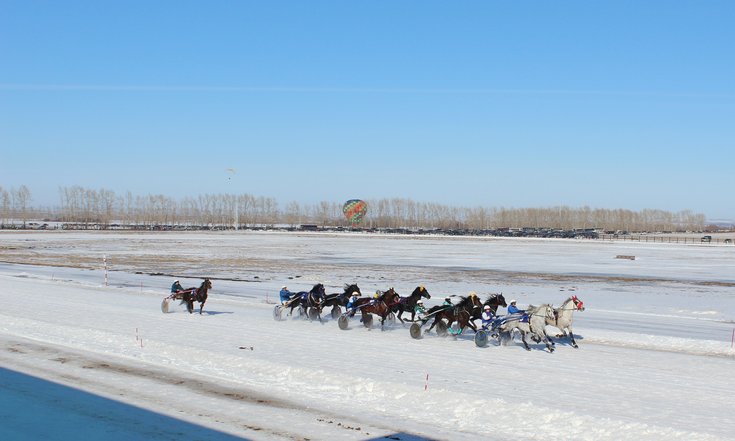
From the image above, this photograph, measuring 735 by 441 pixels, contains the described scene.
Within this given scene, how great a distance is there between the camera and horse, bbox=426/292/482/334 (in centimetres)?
1551

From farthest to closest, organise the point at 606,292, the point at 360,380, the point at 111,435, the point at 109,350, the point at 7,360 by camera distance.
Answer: the point at 606,292 < the point at 109,350 < the point at 7,360 < the point at 360,380 < the point at 111,435

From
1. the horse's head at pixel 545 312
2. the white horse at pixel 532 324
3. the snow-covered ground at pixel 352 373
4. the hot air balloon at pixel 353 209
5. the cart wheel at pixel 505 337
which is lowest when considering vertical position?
the snow-covered ground at pixel 352 373

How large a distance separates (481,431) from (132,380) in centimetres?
581

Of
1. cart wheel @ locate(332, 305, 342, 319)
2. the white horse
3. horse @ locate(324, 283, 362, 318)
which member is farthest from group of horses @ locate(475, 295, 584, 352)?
cart wheel @ locate(332, 305, 342, 319)

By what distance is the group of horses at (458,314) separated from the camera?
1477 cm

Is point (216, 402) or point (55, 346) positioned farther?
point (55, 346)

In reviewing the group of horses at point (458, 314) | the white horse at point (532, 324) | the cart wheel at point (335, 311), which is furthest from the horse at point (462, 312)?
the cart wheel at point (335, 311)

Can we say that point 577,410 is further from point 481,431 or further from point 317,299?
point 317,299

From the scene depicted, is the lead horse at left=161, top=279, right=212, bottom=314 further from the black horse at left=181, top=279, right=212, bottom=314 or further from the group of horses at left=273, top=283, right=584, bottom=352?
the group of horses at left=273, top=283, right=584, bottom=352

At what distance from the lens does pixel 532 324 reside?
14.6 metres

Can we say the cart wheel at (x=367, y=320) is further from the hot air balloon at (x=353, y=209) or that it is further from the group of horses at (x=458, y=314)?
the hot air balloon at (x=353, y=209)

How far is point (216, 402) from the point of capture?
9.90 metres

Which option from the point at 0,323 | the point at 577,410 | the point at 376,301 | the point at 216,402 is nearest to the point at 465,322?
the point at 376,301

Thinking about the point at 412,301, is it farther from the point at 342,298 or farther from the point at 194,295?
the point at 194,295
